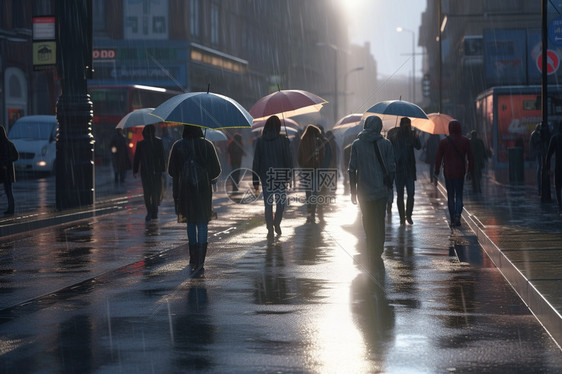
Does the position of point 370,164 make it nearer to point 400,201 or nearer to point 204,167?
point 204,167

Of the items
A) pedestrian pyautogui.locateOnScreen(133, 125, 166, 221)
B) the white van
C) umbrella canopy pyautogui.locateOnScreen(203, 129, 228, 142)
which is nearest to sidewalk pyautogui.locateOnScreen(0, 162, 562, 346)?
pedestrian pyautogui.locateOnScreen(133, 125, 166, 221)

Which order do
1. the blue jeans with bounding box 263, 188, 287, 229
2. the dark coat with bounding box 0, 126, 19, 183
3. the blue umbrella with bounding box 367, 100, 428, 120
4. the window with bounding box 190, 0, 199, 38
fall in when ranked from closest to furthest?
the blue jeans with bounding box 263, 188, 287, 229 → the blue umbrella with bounding box 367, 100, 428, 120 → the dark coat with bounding box 0, 126, 19, 183 → the window with bounding box 190, 0, 199, 38

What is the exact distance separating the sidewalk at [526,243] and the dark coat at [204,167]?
3.44m

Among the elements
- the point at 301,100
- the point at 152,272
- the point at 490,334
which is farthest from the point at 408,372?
the point at 301,100

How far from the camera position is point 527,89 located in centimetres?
4062

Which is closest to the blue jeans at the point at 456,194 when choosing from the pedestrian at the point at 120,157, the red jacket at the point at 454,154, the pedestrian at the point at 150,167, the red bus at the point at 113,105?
the red jacket at the point at 454,154

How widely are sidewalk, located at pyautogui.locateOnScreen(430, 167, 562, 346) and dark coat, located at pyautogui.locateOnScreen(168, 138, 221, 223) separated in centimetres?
344

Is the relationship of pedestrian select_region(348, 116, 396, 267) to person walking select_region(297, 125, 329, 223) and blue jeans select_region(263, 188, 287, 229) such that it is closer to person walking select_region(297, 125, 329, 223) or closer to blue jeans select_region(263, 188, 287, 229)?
blue jeans select_region(263, 188, 287, 229)

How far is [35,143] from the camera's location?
123 feet

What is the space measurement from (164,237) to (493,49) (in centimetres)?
4336

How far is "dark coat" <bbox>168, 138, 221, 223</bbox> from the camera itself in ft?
39.6

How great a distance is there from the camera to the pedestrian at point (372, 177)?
12.7 m

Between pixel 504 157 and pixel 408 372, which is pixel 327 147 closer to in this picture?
pixel 408 372

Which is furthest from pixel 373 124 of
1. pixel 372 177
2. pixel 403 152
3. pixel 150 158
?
pixel 150 158
